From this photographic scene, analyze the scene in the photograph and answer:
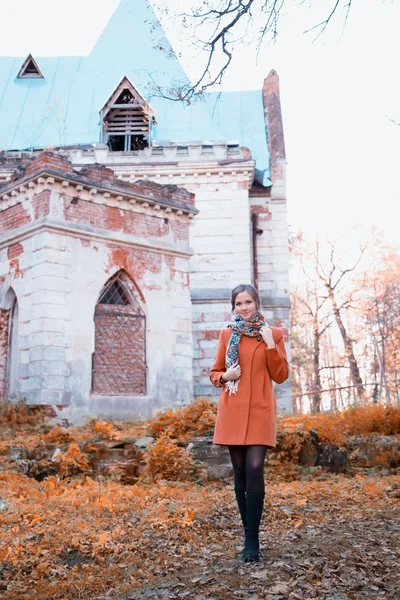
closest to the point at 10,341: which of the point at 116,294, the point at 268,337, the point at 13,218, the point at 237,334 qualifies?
the point at 116,294

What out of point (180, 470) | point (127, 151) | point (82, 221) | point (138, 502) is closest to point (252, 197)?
point (127, 151)

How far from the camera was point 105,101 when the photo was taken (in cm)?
2172

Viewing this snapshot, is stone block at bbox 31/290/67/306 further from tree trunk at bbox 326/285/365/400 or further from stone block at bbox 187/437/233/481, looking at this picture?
tree trunk at bbox 326/285/365/400

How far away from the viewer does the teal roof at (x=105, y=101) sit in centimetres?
2177

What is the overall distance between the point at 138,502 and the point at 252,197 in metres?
16.0

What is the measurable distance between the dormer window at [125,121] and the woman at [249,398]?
17319 mm

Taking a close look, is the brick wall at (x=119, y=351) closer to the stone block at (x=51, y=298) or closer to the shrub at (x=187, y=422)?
the stone block at (x=51, y=298)

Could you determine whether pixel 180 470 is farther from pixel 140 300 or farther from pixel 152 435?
pixel 140 300

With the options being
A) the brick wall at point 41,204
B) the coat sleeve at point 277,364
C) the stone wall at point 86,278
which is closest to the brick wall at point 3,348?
the stone wall at point 86,278

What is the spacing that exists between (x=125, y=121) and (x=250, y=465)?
62.1ft

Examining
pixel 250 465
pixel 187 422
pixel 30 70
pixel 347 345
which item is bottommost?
pixel 250 465

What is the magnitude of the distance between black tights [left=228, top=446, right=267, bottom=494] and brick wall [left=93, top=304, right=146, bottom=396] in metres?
8.66

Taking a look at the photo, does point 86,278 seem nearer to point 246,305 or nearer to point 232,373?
point 246,305

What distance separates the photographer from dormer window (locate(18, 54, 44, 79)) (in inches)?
974
